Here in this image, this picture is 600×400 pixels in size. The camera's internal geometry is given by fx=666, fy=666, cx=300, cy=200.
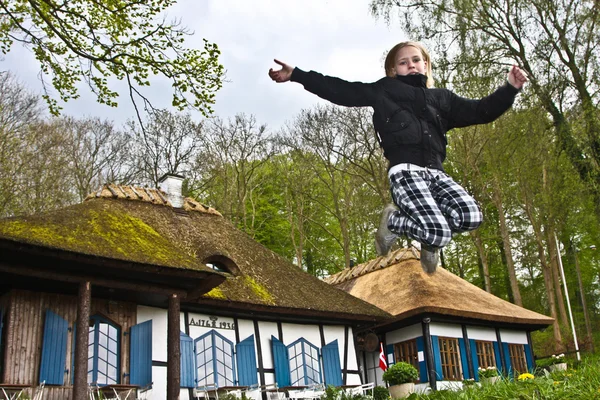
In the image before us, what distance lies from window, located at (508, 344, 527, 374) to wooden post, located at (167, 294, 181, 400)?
11.4 meters

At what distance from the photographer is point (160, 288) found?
12625mm

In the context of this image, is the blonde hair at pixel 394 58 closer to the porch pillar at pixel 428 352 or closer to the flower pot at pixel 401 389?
the flower pot at pixel 401 389

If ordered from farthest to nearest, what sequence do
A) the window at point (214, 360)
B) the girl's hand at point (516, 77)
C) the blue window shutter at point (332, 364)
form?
the blue window shutter at point (332, 364)
the window at point (214, 360)
the girl's hand at point (516, 77)

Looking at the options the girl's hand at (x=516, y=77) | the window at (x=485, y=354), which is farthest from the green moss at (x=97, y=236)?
the window at (x=485, y=354)

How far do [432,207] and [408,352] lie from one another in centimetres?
1481

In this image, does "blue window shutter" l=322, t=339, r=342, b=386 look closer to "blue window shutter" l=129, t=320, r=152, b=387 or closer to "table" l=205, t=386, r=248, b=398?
"table" l=205, t=386, r=248, b=398

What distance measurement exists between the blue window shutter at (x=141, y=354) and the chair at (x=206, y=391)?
1.05 m

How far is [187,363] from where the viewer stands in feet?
45.9

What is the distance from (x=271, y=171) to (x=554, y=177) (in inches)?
503

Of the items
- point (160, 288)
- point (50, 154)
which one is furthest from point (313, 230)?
point (160, 288)

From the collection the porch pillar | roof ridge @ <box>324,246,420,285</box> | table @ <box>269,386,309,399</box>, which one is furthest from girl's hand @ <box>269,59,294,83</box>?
roof ridge @ <box>324,246,420,285</box>

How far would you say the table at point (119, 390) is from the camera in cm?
1196

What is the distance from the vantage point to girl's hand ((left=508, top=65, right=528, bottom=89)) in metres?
4.43

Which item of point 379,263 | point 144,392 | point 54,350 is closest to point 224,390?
point 144,392
